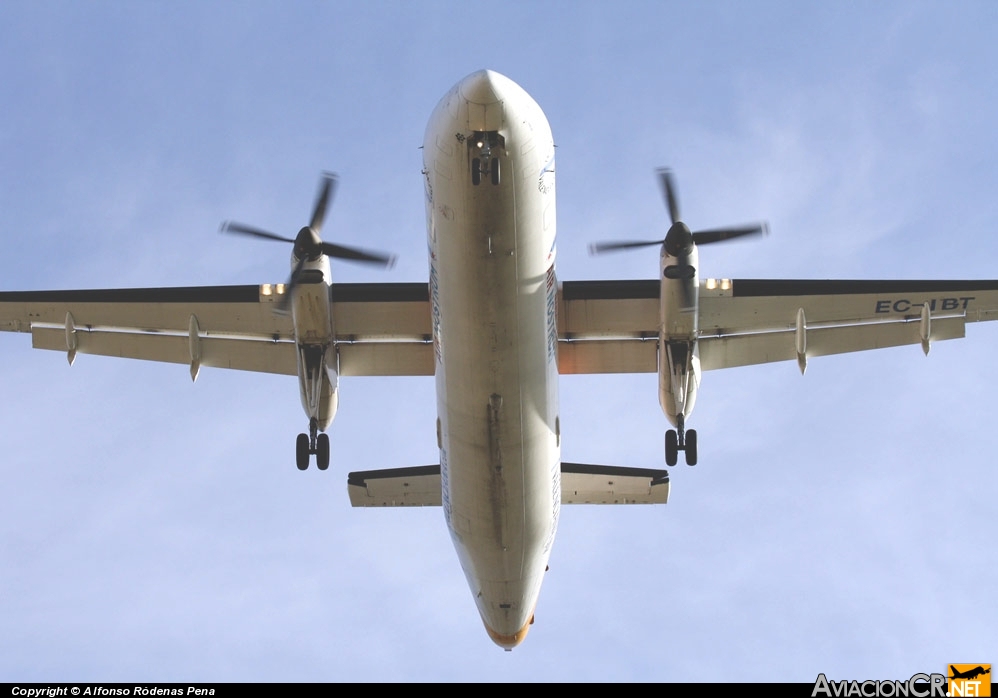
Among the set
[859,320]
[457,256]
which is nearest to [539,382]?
[457,256]

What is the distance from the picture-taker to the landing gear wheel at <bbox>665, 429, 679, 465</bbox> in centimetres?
2030

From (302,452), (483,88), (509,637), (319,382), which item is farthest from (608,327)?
(483,88)

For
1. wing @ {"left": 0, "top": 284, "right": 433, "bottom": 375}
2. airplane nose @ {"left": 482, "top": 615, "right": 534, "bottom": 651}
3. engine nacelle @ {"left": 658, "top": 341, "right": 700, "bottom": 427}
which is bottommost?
airplane nose @ {"left": 482, "top": 615, "right": 534, "bottom": 651}

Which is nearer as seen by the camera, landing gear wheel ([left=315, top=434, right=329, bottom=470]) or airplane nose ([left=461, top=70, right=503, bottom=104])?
airplane nose ([left=461, top=70, right=503, bottom=104])

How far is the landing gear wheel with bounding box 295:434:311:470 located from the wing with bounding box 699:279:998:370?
7.79 m

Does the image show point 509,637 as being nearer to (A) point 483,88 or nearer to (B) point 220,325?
(B) point 220,325

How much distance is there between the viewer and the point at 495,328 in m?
16.1

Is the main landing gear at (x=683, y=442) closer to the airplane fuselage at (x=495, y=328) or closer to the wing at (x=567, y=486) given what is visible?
the wing at (x=567, y=486)

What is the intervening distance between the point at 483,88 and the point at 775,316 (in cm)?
898

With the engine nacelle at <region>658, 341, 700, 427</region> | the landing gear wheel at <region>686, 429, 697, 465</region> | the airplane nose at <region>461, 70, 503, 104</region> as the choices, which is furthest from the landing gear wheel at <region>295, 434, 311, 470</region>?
the airplane nose at <region>461, 70, 503, 104</region>

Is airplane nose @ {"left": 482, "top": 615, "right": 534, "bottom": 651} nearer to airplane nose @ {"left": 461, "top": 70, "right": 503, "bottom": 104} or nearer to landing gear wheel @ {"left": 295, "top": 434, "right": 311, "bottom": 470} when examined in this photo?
landing gear wheel @ {"left": 295, "top": 434, "right": 311, "bottom": 470}

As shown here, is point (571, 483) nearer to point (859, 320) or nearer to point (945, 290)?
point (859, 320)

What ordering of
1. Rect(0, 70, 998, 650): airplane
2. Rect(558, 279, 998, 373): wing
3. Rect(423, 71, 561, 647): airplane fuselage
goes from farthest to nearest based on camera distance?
Rect(558, 279, 998, 373): wing, Rect(0, 70, 998, 650): airplane, Rect(423, 71, 561, 647): airplane fuselage

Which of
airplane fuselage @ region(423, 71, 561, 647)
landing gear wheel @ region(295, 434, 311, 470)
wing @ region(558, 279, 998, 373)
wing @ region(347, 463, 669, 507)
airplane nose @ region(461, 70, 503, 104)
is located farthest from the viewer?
wing @ region(347, 463, 669, 507)
